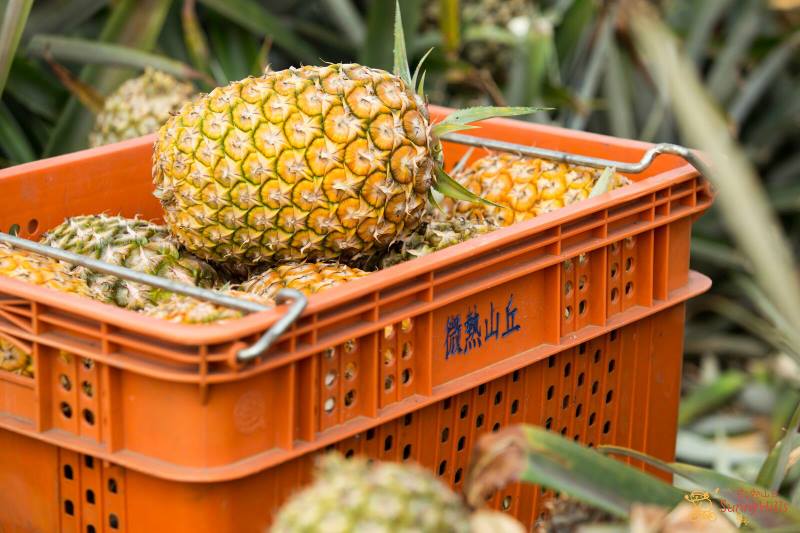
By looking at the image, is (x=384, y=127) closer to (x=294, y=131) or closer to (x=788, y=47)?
(x=294, y=131)

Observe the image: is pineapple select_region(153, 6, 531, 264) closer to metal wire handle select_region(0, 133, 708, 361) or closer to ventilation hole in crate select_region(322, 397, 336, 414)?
metal wire handle select_region(0, 133, 708, 361)

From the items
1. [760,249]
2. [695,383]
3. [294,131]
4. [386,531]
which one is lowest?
[695,383]

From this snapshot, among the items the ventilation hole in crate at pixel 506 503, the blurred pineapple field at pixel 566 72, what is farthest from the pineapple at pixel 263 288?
the blurred pineapple field at pixel 566 72

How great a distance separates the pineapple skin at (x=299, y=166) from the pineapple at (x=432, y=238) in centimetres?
8

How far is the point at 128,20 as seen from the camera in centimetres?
279

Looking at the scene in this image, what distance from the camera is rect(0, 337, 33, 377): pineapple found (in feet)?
4.83

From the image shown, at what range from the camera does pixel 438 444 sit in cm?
158

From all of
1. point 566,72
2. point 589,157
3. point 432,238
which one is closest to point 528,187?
point 589,157

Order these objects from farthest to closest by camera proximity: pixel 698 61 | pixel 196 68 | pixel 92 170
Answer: pixel 698 61
pixel 196 68
pixel 92 170

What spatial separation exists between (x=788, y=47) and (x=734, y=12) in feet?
0.89

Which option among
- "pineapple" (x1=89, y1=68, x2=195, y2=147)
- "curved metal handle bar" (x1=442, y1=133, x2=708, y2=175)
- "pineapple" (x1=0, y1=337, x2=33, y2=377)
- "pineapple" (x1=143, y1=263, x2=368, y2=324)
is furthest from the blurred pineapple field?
"pineapple" (x1=0, y1=337, x2=33, y2=377)

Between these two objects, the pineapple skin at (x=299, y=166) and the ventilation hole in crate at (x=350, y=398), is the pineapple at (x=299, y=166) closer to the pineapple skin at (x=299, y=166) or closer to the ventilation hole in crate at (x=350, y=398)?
the pineapple skin at (x=299, y=166)

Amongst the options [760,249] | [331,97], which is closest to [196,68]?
[331,97]

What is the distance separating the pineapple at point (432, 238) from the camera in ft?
5.98
